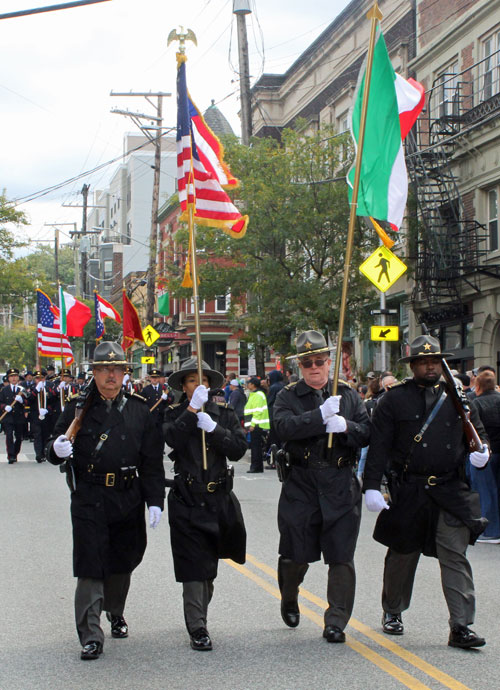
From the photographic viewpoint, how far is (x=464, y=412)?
6609 mm

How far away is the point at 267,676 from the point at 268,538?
5634mm

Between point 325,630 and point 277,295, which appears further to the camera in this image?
point 277,295

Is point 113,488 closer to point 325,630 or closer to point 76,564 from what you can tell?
point 76,564

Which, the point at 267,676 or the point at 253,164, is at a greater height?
the point at 253,164

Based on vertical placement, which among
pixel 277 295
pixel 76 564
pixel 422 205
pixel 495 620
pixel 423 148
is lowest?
pixel 495 620

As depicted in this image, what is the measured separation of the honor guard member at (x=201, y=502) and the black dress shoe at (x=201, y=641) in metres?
0.09

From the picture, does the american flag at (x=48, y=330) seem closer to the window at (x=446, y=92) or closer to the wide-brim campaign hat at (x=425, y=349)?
the window at (x=446, y=92)

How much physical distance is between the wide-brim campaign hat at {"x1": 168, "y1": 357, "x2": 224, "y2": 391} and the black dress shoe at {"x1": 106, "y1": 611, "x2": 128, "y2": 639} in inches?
66.9

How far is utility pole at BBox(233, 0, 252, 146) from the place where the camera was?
27625 mm

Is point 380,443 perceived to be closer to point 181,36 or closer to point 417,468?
point 417,468

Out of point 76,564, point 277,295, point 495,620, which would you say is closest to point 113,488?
point 76,564

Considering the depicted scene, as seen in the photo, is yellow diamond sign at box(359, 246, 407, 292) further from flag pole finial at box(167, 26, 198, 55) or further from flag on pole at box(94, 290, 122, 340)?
flag on pole at box(94, 290, 122, 340)

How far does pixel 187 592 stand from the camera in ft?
21.4

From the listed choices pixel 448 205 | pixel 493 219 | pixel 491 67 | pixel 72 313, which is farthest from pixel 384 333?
pixel 72 313
